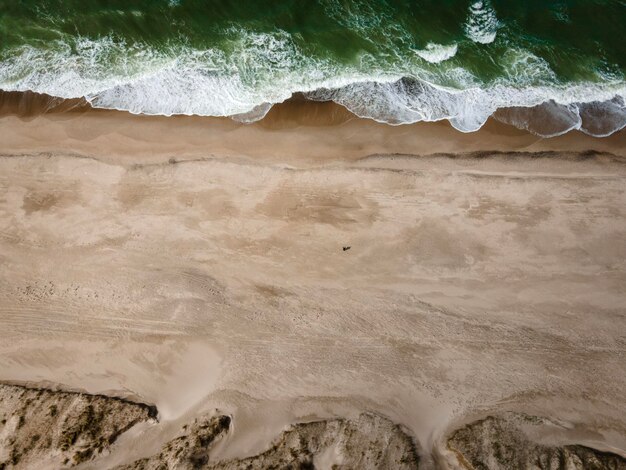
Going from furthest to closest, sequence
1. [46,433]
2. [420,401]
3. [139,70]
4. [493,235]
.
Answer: [139,70], [493,235], [420,401], [46,433]

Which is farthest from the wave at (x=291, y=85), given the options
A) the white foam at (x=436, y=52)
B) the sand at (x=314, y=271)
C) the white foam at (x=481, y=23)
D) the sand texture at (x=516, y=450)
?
the sand texture at (x=516, y=450)

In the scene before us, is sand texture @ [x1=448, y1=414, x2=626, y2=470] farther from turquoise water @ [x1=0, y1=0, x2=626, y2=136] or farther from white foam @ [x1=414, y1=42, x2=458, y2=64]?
white foam @ [x1=414, y1=42, x2=458, y2=64]

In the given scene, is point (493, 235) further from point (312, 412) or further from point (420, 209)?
point (312, 412)

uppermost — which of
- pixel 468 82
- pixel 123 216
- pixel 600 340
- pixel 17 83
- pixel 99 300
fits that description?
pixel 468 82

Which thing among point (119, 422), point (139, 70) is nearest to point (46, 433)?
point (119, 422)

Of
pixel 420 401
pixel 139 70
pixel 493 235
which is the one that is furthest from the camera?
pixel 139 70

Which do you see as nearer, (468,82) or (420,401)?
(420,401)
